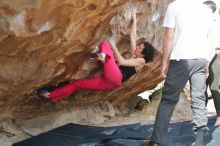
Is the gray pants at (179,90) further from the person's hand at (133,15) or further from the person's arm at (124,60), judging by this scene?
the person's hand at (133,15)

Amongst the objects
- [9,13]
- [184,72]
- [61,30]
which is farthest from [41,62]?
[184,72]

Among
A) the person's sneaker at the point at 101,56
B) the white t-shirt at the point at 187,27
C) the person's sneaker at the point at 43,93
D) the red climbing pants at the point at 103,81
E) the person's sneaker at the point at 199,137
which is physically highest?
the white t-shirt at the point at 187,27

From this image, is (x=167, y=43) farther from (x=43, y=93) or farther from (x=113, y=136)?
(x=43, y=93)

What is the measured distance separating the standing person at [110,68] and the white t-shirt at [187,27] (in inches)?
43.8

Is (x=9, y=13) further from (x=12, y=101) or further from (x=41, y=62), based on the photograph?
(x=12, y=101)

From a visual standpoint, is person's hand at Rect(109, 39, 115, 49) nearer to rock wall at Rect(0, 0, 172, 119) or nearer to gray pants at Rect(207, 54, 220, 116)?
rock wall at Rect(0, 0, 172, 119)

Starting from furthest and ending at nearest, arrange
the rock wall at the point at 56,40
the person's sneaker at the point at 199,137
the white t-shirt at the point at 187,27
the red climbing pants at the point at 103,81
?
the red climbing pants at the point at 103,81 → the person's sneaker at the point at 199,137 → the white t-shirt at the point at 187,27 → the rock wall at the point at 56,40

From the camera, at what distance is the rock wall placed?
441 centimetres

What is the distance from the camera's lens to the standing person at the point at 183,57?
188 inches

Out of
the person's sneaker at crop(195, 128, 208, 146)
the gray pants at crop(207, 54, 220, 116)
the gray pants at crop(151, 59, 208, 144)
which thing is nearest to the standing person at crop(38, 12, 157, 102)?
the gray pants at crop(207, 54, 220, 116)

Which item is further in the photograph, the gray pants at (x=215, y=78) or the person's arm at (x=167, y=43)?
the gray pants at (x=215, y=78)

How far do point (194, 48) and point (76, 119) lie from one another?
2.97 m

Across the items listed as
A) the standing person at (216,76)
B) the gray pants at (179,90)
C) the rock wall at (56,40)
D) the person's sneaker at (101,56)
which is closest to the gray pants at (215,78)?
the standing person at (216,76)

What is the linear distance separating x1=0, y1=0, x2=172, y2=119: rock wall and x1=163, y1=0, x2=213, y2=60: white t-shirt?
637 millimetres
